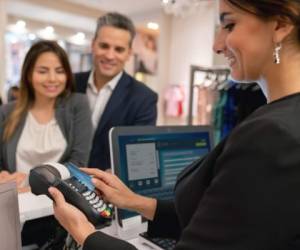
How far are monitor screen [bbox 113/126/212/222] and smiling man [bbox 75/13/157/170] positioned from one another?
0.51 meters

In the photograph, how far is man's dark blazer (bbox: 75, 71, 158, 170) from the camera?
1589mm

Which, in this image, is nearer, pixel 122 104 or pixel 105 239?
pixel 105 239

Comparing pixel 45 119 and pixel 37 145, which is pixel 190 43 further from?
pixel 37 145

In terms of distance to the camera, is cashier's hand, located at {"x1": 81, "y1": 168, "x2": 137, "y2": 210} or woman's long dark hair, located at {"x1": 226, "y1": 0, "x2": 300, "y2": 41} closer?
woman's long dark hair, located at {"x1": 226, "y1": 0, "x2": 300, "y2": 41}

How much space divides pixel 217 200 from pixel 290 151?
0.40ft

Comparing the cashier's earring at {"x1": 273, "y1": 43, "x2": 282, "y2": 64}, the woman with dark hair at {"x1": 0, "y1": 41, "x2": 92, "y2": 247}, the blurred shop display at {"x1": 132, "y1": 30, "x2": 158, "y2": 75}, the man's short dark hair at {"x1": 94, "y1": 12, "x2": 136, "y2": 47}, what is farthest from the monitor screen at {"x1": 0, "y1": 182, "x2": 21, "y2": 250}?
the blurred shop display at {"x1": 132, "y1": 30, "x2": 158, "y2": 75}

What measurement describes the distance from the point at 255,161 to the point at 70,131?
3.78ft

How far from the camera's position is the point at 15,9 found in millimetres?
5539

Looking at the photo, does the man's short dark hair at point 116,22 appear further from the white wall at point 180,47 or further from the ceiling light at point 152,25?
the ceiling light at point 152,25

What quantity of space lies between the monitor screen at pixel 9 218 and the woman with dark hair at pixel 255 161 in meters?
0.18

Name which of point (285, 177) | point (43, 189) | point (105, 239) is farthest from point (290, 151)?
point (43, 189)

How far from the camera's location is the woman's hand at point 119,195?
91cm

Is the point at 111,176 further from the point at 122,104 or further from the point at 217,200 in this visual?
the point at 122,104

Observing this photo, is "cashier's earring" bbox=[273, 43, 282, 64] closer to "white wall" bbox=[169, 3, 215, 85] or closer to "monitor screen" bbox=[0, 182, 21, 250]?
"monitor screen" bbox=[0, 182, 21, 250]
